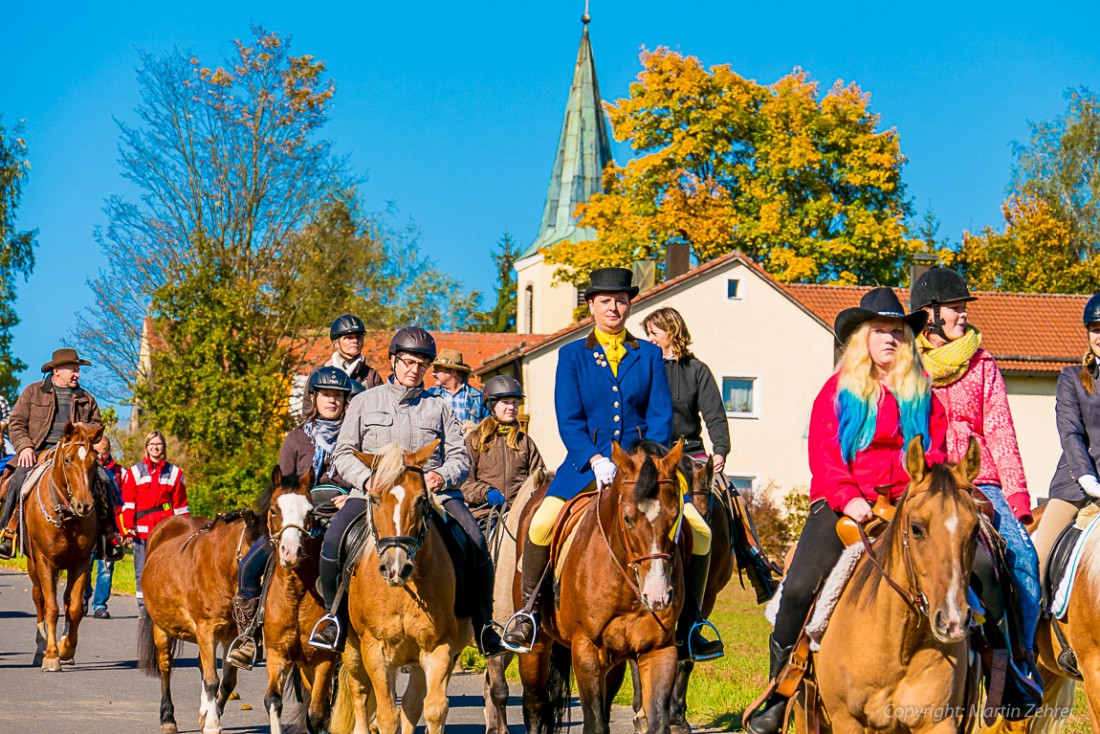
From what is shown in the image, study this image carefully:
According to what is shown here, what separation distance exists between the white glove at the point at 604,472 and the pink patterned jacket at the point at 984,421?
1968mm

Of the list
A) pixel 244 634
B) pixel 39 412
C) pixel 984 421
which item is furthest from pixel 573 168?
pixel 984 421

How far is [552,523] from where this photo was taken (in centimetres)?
947

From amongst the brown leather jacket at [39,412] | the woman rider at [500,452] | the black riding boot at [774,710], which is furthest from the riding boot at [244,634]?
the brown leather jacket at [39,412]

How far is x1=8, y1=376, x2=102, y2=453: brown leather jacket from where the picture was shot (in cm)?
1684

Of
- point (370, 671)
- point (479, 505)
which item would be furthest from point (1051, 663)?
point (479, 505)

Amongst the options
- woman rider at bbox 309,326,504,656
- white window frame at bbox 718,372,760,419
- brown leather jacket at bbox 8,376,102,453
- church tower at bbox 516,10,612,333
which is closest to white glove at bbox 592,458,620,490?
woman rider at bbox 309,326,504,656

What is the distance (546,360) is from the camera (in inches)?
1911

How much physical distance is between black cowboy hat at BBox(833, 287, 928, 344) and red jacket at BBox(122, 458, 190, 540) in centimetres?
1348

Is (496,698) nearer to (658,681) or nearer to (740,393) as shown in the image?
(658,681)

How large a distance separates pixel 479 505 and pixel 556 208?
58.9m

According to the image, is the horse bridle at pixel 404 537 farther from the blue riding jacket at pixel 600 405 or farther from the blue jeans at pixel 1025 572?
the blue jeans at pixel 1025 572

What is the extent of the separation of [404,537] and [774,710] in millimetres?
2676

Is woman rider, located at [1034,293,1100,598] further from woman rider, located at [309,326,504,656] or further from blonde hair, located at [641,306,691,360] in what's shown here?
woman rider, located at [309,326,504,656]

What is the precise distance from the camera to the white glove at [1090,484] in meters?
8.83
